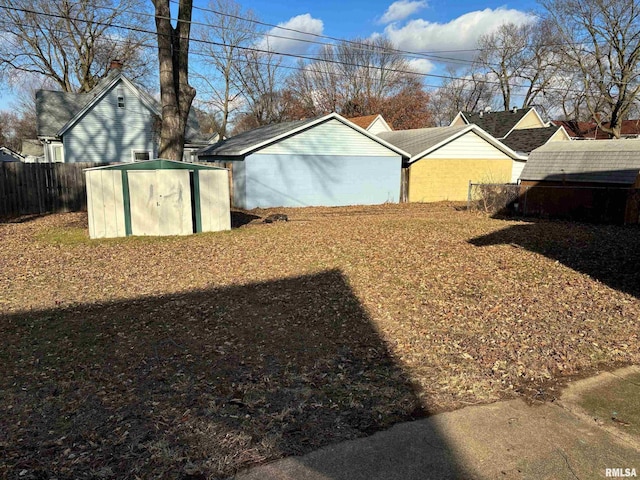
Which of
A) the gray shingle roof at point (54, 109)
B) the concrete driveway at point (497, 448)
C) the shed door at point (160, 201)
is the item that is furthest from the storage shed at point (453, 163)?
the concrete driveway at point (497, 448)

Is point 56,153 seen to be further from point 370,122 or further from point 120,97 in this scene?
point 370,122

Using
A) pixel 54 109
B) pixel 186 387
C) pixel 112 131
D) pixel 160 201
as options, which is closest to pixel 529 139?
pixel 112 131

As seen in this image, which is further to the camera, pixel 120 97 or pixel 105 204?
pixel 120 97

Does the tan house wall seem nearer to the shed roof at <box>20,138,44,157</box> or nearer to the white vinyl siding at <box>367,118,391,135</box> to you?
the white vinyl siding at <box>367,118,391,135</box>

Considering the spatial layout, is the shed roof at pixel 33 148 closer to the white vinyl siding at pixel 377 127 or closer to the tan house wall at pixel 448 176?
the white vinyl siding at pixel 377 127

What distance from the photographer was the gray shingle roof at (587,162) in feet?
46.1

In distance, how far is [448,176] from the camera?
22.5m

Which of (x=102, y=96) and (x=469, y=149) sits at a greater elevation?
(x=102, y=96)

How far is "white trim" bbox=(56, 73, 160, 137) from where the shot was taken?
71.1 ft

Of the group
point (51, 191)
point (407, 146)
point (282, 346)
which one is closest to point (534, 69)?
point (407, 146)

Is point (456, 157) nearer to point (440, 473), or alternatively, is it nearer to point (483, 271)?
point (483, 271)

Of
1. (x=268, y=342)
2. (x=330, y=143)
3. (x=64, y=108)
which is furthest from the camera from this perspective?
(x=64, y=108)

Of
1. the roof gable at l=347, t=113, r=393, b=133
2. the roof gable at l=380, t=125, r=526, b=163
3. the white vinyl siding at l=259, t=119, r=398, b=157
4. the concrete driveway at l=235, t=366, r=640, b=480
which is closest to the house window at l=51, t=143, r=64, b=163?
the white vinyl siding at l=259, t=119, r=398, b=157

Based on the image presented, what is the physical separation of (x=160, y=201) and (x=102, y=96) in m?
14.5
